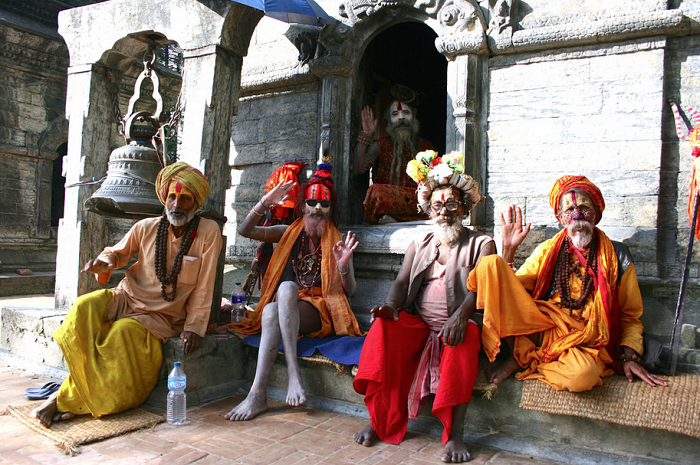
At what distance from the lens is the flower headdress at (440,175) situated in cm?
411

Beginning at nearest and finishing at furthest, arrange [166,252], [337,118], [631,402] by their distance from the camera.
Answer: [631,402], [166,252], [337,118]

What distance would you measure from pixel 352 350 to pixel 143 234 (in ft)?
6.41

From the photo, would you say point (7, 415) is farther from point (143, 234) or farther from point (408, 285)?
point (408, 285)

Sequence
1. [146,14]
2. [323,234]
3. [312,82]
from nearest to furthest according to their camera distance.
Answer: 1. [323,234]
2. [146,14]
3. [312,82]

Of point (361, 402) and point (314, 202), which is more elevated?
point (314, 202)

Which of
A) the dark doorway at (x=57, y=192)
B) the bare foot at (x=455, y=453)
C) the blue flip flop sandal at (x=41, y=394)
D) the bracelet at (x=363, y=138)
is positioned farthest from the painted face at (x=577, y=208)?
the dark doorway at (x=57, y=192)

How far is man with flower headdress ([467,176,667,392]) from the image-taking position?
343 centimetres

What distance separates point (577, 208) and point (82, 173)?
4684mm

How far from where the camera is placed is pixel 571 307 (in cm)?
376

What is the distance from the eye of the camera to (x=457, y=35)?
5109 millimetres

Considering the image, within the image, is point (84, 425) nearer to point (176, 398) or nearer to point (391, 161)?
point (176, 398)

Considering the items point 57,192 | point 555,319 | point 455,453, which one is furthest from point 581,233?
point 57,192

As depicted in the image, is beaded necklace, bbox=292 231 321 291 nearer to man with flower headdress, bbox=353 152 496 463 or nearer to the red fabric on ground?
man with flower headdress, bbox=353 152 496 463

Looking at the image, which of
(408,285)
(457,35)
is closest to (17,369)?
(408,285)
